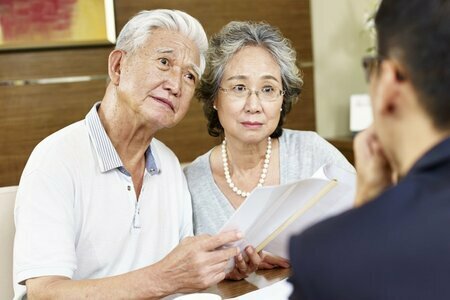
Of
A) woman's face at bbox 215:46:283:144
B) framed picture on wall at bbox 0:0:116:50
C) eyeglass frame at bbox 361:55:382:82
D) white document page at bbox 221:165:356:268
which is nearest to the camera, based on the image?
eyeglass frame at bbox 361:55:382:82

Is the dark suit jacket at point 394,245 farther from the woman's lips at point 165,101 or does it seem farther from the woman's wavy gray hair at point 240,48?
the woman's wavy gray hair at point 240,48

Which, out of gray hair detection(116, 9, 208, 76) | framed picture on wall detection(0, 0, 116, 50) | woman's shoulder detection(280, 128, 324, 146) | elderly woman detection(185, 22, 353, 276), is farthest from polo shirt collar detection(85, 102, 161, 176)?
framed picture on wall detection(0, 0, 116, 50)

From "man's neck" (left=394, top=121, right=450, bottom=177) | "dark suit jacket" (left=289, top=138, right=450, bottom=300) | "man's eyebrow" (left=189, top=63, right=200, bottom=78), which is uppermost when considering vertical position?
"man's eyebrow" (left=189, top=63, right=200, bottom=78)

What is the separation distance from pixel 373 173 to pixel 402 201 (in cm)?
17

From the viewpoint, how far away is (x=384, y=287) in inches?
24.4

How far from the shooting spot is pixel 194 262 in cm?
144

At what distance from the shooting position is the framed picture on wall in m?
3.38

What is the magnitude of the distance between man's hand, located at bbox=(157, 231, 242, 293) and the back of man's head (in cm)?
85

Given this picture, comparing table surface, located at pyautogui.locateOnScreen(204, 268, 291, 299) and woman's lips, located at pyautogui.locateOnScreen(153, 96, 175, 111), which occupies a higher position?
woman's lips, located at pyautogui.locateOnScreen(153, 96, 175, 111)

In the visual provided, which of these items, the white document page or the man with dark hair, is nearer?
the man with dark hair

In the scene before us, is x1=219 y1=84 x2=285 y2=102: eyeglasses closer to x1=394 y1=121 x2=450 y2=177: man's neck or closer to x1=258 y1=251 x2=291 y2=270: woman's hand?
x1=258 y1=251 x2=291 y2=270: woman's hand

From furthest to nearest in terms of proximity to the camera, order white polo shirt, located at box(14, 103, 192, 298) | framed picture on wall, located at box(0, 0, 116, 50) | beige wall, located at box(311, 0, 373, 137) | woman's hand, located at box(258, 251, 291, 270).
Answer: beige wall, located at box(311, 0, 373, 137) → framed picture on wall, located at box(0, 0, 116, 50) → woman's hand, located at box(258, 251, 291, 270) → white polo shirt, located at box(14, 103, 192, 298)

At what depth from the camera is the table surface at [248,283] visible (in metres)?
1.52

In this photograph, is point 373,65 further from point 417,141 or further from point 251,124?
point 251,124
